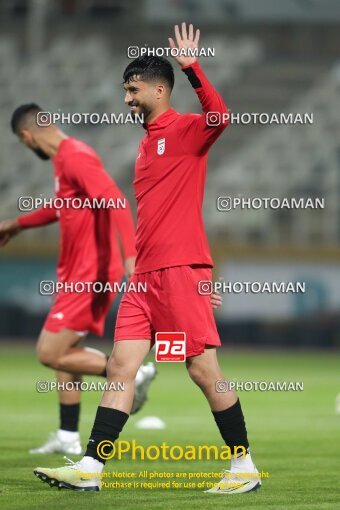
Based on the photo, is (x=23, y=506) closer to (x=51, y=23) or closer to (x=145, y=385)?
(x=145, y=385)

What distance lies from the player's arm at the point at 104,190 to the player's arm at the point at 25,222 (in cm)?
43

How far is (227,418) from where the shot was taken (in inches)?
246

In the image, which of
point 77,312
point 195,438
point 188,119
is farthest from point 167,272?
point 195,438

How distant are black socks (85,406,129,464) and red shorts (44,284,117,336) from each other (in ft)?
7.44

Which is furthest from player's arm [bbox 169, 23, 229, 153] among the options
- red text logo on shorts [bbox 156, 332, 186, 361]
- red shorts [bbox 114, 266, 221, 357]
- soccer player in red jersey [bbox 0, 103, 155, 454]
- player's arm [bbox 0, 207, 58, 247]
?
player's arm [bbox 0, 207, 58, 247]

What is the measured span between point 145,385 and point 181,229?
2.49 meters

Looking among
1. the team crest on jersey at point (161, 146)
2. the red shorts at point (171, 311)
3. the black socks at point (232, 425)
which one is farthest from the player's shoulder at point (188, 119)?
the black socks at point (232, 425)

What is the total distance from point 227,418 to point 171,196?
1.19m

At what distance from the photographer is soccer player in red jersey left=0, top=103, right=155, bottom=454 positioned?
827 centimetres

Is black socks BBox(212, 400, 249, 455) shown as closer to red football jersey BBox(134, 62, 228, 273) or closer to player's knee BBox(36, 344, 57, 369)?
red football jersey BBox(134, 62, 228, 273)

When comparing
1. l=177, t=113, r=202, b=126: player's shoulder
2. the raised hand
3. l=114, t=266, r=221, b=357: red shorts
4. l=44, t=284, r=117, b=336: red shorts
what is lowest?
l=114, t=266, r=221, b=357: red shorts

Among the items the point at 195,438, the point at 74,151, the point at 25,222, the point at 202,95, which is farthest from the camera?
the point at 195,438

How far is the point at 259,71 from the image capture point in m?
31.4

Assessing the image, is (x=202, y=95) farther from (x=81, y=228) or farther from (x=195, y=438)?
(x=195, y=438)
